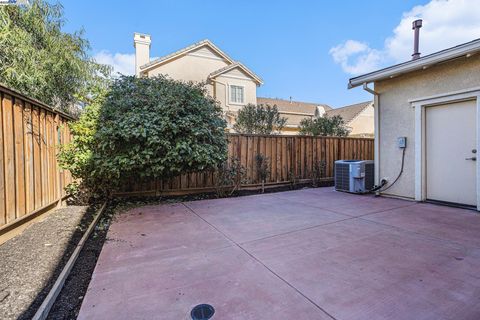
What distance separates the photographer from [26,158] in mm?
3617

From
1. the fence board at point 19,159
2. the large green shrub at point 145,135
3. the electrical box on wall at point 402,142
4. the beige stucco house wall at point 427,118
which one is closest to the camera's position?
the fence board at point 19,159

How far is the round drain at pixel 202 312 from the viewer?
1.80m

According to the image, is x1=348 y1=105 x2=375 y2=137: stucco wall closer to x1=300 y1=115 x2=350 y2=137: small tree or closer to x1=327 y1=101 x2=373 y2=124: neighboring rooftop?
x1=327 y1=101 x2=373 y2=124: neighboring rooftop

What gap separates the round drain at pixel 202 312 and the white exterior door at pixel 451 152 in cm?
542

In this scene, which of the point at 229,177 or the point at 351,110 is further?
the point at 351,110

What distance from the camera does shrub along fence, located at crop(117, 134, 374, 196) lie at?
646 centimetres

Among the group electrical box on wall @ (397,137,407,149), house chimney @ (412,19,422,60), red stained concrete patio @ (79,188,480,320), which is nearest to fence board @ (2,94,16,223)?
red stained concrete patio @ (79,188,480,320)

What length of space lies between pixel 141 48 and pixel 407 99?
13.8 meters

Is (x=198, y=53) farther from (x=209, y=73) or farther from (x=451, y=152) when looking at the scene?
(x=451, y=152)

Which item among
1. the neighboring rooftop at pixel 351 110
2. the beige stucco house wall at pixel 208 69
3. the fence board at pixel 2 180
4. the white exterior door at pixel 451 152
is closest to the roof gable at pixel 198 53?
the beige stucco house wall at pixel 208 69

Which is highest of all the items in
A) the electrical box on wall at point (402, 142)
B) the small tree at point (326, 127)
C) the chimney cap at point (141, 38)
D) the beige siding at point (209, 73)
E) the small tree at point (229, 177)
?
the chimney cap at point (141, 38)

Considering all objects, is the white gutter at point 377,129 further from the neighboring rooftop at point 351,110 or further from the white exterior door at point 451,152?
the neighboring rooftop at point 351,110

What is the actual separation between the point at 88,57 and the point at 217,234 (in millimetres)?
8007

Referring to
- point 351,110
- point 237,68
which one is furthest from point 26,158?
point 351,110
